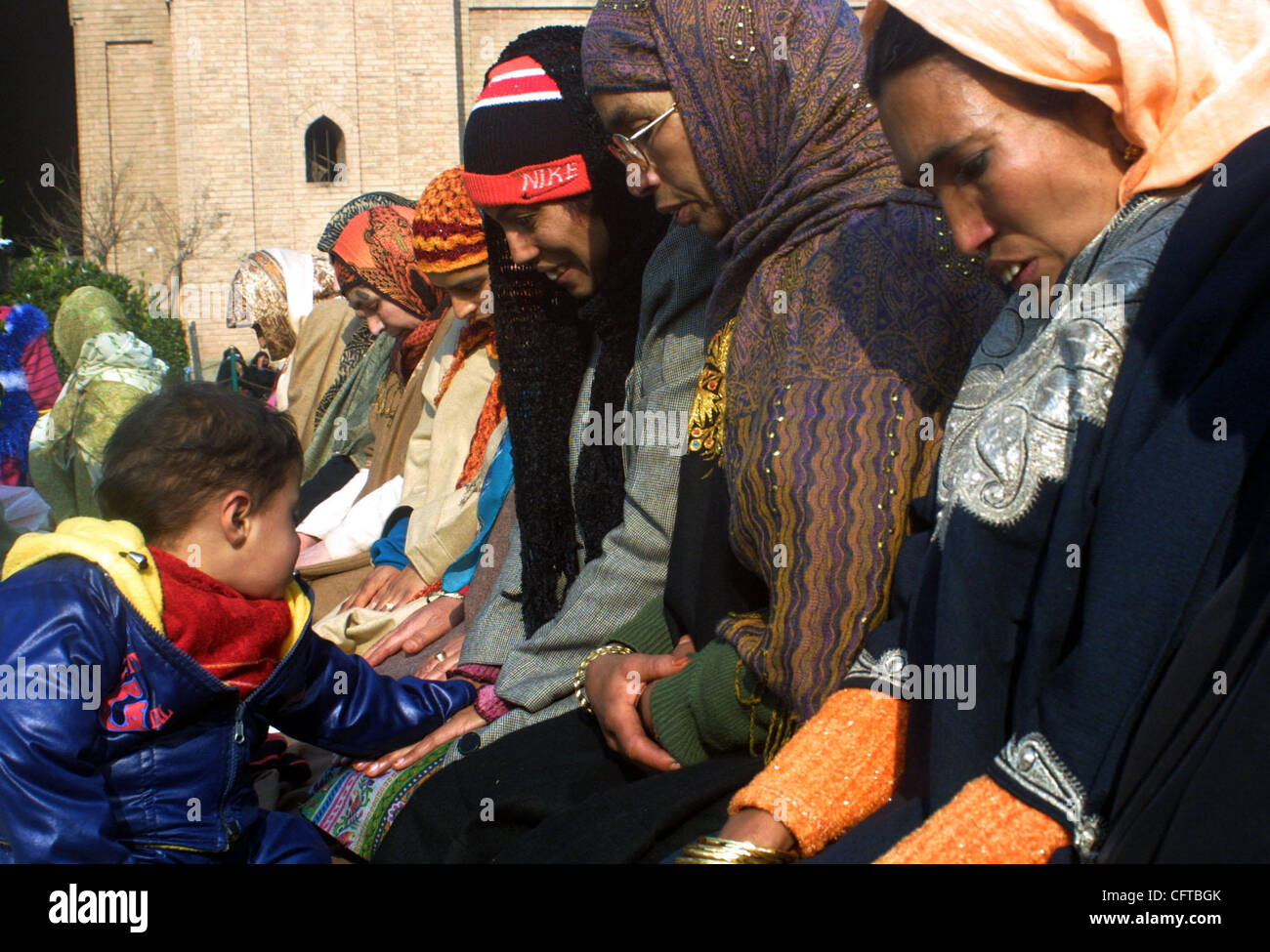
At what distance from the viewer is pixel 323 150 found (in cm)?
2028

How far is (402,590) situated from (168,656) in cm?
158

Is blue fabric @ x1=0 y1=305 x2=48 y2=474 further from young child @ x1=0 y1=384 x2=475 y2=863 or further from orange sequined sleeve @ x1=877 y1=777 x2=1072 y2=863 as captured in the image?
orange sequined sleeve @ x1=877 y1=777 x2=1072 y2=863

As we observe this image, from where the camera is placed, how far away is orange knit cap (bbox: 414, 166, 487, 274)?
388 centimetres

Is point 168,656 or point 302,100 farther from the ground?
point 302,100

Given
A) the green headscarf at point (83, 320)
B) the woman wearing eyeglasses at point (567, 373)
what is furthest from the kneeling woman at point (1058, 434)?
the green headscarf at point (83, 320)

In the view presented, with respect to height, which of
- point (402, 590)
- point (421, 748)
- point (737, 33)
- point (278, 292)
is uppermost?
point (737, 33)

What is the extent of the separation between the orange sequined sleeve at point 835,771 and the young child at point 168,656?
1034 millimetres

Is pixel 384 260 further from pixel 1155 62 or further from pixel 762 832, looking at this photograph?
pixel 1155 62

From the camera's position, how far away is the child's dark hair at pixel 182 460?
7.22ft

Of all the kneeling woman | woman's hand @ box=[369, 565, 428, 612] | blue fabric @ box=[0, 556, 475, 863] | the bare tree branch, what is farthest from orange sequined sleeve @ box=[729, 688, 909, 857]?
the bare tree branch

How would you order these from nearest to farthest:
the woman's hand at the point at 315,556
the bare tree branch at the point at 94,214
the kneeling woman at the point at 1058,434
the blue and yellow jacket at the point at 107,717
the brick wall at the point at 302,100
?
the kneeling woman at the point at 1058,434 → the blue and yellow jacket at the point at 107,717 → the woman's hand at the point at 315,556 → the brick wall at the point at 302,100 → the bare tree branch at the point at 94,214

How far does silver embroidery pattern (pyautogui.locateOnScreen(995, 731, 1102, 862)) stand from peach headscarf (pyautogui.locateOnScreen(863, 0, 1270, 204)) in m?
0.65

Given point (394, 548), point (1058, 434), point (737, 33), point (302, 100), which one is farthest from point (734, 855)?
point (302, 100)

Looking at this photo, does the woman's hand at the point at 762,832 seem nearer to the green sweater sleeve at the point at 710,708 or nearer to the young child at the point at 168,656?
the green sweater sleeve at the point at 710,708
